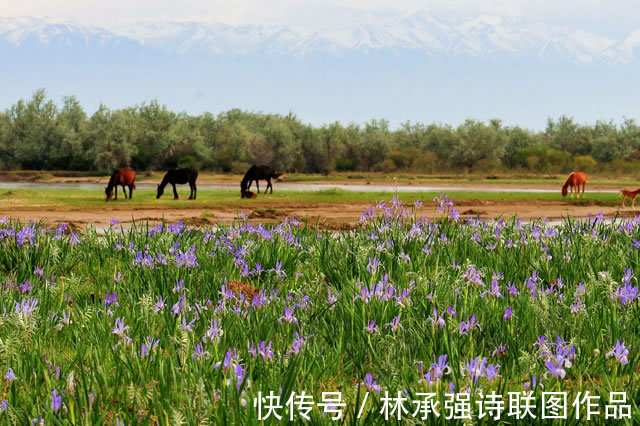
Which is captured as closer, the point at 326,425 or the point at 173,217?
the point at 326,425

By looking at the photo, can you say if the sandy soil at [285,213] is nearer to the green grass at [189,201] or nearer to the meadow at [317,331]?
the green grass at [189,201]

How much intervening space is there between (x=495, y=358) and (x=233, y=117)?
117 metres

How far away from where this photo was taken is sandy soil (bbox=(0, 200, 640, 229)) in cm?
2038

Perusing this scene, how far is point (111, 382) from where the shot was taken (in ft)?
14.3

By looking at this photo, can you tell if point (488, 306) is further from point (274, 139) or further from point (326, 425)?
point (274, 139)

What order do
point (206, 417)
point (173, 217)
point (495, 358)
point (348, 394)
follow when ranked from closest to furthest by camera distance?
point (206, 417) → point (348, 394) → point (495, 358) → point (173, 217)

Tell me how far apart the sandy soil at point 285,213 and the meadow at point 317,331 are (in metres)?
9.44

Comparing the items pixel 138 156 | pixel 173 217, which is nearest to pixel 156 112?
pixel 138 156

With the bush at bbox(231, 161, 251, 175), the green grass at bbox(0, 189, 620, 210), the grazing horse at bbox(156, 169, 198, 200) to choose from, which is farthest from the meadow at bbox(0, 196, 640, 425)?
the bush at bbox(231, 161, 251, 175)

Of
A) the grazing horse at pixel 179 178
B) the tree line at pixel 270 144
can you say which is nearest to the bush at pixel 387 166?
the tree line at pixel 270 144

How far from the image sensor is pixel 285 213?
900 inches

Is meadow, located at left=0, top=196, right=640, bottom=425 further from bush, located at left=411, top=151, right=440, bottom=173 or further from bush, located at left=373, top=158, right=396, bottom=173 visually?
bush, located at left=373, top=158, right=396, bottom=173

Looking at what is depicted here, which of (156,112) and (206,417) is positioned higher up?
(156,112)

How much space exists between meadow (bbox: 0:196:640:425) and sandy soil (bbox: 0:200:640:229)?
31.0 ft
